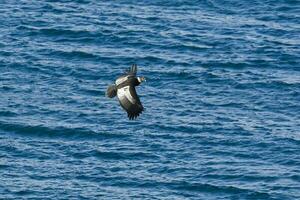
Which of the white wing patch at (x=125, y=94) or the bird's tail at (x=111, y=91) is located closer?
the bird's tail at (x=111, y=91)

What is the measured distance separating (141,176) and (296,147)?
14652mm

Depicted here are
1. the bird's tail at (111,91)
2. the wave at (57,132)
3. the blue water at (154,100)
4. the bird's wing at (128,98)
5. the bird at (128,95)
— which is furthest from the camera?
the wave at (57,132)

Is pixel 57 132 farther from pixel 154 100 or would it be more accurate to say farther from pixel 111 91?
pixel 111 91

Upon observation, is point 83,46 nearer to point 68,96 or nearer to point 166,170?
point 68,96

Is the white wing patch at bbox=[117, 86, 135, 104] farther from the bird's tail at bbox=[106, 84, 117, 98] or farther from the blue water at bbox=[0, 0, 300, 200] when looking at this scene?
the blue water at bbox=[0, 0, 300, 200]

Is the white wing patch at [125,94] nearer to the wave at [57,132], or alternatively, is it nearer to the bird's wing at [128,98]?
the bird's wing at [128,98]

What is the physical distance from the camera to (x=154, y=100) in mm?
133625

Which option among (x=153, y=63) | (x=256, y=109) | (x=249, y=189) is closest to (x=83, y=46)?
(x=153, y=63)

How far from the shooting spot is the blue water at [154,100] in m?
121

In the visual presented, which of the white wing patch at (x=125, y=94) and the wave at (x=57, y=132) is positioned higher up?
the white wing patch at (x=125, y=94)

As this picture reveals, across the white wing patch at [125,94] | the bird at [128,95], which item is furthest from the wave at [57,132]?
the white wing patch at [125,94]

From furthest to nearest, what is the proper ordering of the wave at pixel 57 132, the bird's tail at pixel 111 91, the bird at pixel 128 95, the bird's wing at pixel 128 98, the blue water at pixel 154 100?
the wave at pixel 57 132
the blue water at pixel 154 100
the bird's wing at pixel 128 98
the bird at pixel 128 95
the bird's tail at pixel 111 91

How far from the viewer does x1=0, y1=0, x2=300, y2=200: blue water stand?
121m


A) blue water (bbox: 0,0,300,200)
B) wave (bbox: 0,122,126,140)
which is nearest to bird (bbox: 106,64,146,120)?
blue water (bbox: 0,0,300,200)
